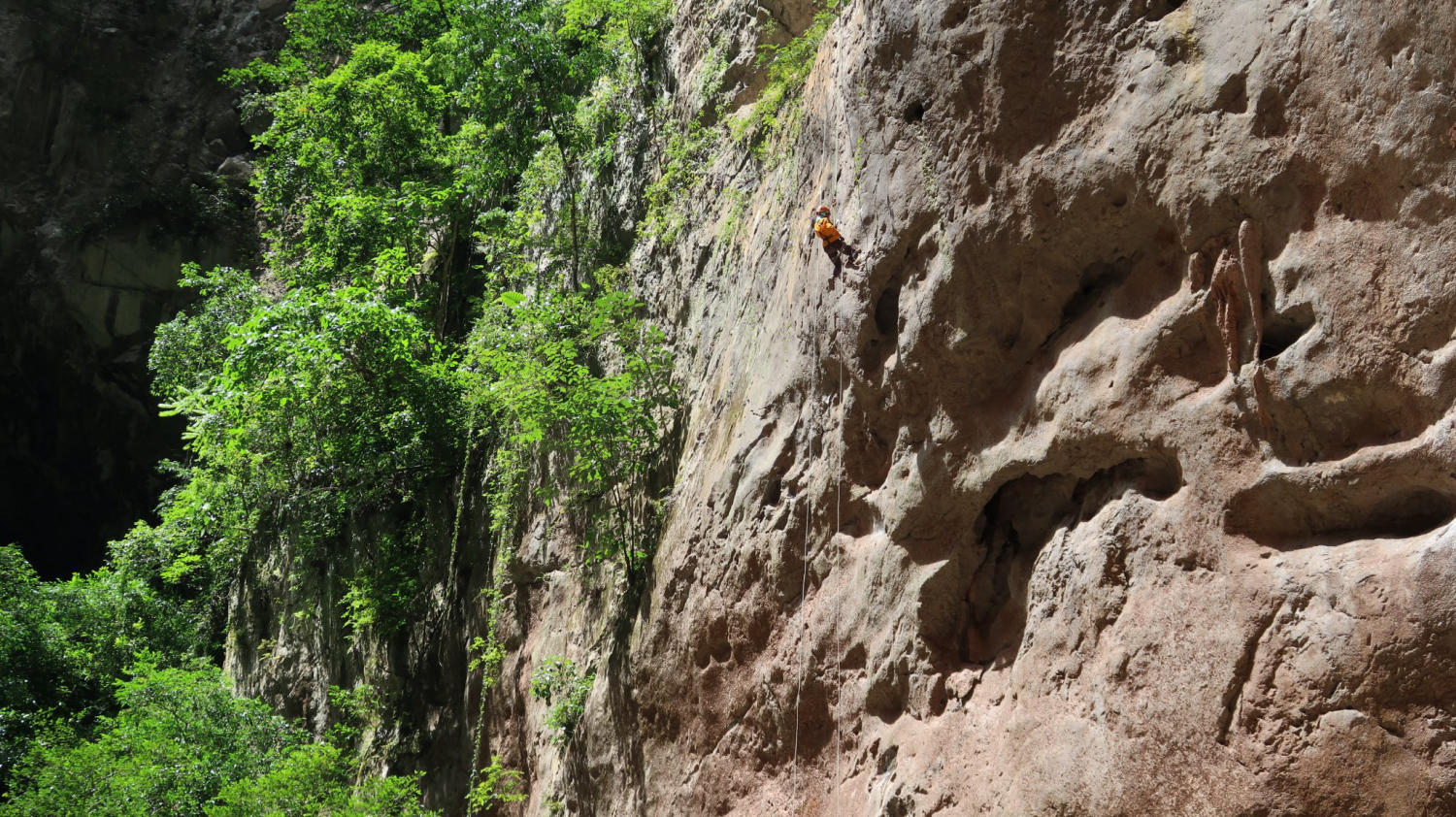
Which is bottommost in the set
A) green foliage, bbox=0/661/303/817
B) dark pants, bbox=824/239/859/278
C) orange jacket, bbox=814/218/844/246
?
green foliage, bbox=0/661/303/817

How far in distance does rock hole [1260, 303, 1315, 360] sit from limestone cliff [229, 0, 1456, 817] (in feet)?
0.06

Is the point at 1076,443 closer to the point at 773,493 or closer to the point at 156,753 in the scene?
the point at 773,493

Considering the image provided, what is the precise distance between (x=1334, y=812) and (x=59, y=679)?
16827mm

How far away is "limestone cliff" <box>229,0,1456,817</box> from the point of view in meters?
4.59

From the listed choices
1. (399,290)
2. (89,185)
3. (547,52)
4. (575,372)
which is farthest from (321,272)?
(89,185)

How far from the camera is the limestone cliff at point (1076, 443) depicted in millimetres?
4586

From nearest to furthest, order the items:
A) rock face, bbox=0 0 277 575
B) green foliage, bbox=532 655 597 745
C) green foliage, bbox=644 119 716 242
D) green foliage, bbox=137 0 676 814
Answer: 1. green foliage, bbox=532 655 597 745
2. green foliage, bbox=137 0 676 814
3. green foliage, bbox=644 119 716 242
4. rock face, bbox=0 0 277 575

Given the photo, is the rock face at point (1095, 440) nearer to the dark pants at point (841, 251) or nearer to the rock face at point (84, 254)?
the dark pants at point (841, 251)

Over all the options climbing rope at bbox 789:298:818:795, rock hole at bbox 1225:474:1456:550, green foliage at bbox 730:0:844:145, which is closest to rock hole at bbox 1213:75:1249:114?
rock hole at bbox 1225:474:1456:550

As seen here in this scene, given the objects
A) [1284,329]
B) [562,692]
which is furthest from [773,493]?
[1284,329]

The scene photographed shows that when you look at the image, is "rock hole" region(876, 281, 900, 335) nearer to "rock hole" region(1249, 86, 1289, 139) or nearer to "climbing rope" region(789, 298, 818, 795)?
"climbing rope" region(789, 298, 818, 795)

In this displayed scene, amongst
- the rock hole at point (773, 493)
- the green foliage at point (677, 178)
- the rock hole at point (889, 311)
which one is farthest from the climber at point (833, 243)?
the green foliage at point (677, 178)

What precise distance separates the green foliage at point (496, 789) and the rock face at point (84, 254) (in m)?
15.3

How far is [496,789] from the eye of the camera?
1171cm
